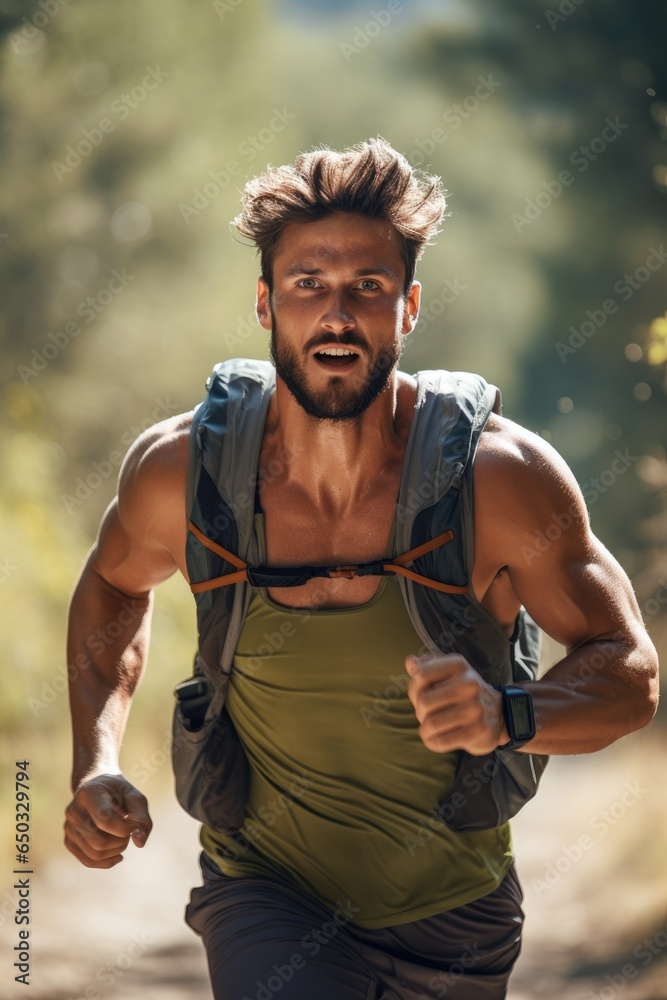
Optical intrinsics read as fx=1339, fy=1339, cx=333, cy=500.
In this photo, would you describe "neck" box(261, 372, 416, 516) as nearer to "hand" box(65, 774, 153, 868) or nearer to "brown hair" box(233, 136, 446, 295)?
"brown hair" box(233, 136, 446, 295)

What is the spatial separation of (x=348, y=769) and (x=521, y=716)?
427mm

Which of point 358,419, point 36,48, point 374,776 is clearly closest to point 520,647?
point 374,776

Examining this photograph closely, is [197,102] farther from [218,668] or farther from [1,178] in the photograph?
[218,668]

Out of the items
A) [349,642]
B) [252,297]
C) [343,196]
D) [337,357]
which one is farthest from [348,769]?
[252,297]

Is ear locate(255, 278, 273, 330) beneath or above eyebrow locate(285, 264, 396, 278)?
above

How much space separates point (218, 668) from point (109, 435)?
5.11m

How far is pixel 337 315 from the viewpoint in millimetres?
2049

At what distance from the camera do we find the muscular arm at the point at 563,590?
183cm

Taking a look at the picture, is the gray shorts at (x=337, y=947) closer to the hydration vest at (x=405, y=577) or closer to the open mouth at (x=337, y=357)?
the hydration vest at (x=405, y=577)

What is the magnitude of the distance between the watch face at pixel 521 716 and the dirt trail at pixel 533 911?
319cm

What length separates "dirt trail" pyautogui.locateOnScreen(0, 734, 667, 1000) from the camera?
187 inches

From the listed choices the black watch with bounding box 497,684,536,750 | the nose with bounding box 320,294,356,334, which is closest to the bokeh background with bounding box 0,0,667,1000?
the nose with bounding box 320,294,356,334

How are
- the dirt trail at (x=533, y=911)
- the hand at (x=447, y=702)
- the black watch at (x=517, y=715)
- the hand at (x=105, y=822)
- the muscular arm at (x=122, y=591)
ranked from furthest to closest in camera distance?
the dirt trail at (x=533, y=911)
the muscular arm at (x=122, y=591)
the hand at (x=105, y=822)
the black watch at (x=517, y=715)
the hand at (x=447, y=702)

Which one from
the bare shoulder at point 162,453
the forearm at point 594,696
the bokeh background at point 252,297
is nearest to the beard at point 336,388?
the bare shoulder at point 162,453
